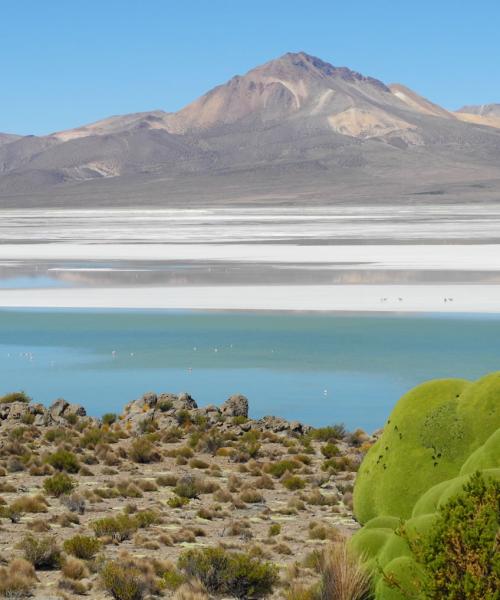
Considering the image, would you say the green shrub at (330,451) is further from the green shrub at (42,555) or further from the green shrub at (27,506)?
the green shrub at (42,555)

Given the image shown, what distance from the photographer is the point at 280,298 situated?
34000 mm

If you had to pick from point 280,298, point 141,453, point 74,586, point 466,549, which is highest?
point 280,298

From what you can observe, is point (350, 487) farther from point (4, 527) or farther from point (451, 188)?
point (451, 188)

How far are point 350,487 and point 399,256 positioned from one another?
36772mm

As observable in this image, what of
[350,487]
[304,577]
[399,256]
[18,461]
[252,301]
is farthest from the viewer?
[399,256]

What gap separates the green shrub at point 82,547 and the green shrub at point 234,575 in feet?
4.26

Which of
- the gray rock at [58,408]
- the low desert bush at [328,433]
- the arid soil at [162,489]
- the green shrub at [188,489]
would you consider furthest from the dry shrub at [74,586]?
the gray rock at [58,408]

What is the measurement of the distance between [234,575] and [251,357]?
15.3 m

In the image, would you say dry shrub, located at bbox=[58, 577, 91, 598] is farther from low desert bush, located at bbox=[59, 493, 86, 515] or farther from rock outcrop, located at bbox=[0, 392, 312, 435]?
rock outcrop, located at bbox=[0, 392, 312, 435]

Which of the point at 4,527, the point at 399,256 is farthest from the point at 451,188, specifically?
the point at 4,527

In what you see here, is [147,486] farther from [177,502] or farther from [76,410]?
[76,410]

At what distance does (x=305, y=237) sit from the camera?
65562 mm

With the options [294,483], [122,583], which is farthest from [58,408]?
[122,583]

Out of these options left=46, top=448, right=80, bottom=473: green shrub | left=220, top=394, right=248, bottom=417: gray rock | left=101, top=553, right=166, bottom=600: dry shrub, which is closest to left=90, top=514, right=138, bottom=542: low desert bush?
left=101, top=553, right=166, bottom=600: dry shrub
